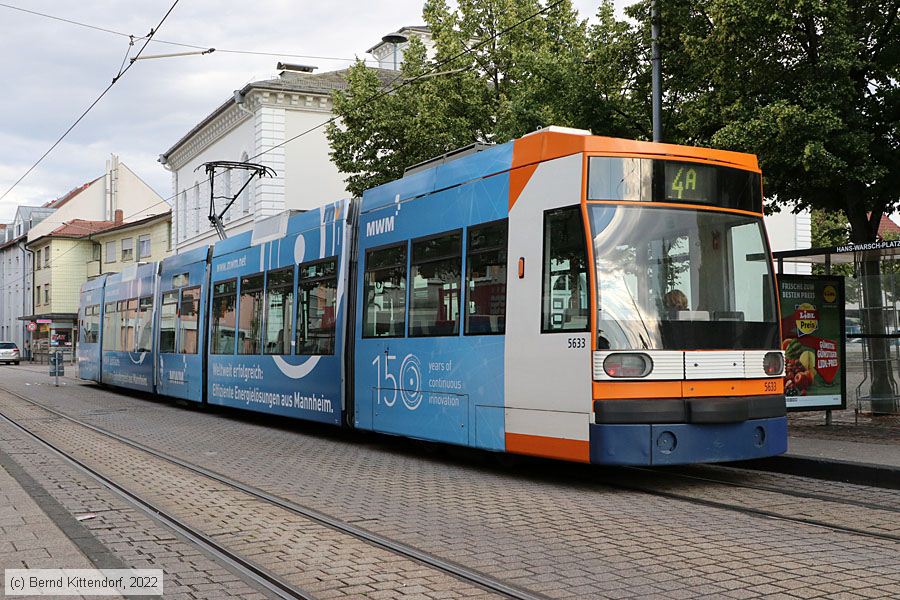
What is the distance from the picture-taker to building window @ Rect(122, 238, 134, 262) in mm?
59344

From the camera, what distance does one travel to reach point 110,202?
235 feet

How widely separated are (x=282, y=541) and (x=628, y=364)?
3.25 m

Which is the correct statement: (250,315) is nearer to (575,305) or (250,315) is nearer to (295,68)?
(575,305)

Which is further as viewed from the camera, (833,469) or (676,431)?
(833,469)

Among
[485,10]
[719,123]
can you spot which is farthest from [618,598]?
[485,10]

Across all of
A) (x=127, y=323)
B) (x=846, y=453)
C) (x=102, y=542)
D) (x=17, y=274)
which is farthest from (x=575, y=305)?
(x=17, y=274)

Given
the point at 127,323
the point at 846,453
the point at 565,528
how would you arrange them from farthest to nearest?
the point at 127,323, the point at 846,453, the point at 565,528

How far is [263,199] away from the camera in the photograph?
36.9m

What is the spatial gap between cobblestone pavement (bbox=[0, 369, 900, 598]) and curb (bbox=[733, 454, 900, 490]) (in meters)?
0.25

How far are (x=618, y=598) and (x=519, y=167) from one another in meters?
5.02

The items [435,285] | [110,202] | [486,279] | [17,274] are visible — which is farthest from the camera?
[17,274]

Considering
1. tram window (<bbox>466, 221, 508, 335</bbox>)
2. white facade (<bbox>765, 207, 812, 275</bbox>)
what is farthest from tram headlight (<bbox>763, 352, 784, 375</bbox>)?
white facade (<bbox>765, 207, 812, 275</bbox>)

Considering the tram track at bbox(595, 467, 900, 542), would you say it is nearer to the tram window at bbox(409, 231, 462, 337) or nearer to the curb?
the curb

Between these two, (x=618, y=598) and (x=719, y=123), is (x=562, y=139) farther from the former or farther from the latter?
(x=719, y=123)
